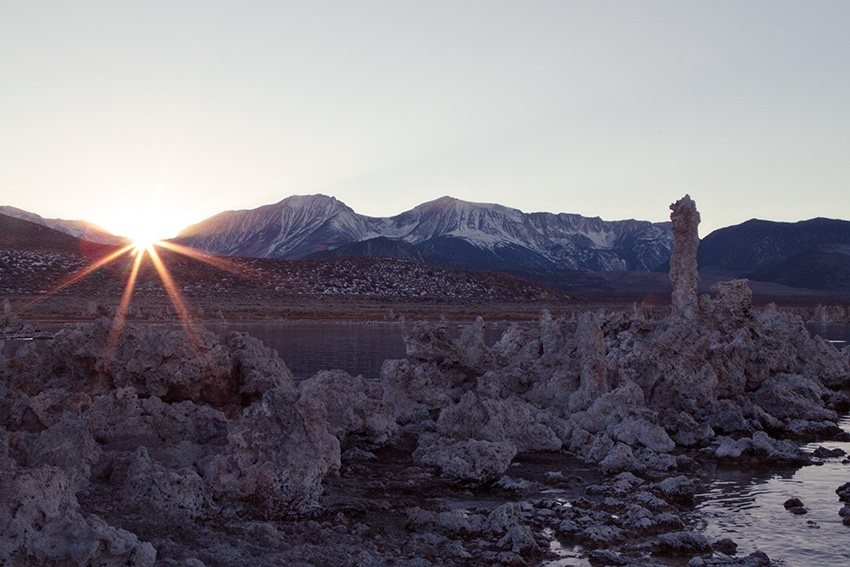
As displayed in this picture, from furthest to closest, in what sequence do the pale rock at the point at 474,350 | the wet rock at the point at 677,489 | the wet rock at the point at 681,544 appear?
the pale rock at the point at 474,350 < the wet rock at the point at 677,489 < the wet rock at the point at 681,544

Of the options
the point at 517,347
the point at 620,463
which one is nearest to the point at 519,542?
the point at 620,463

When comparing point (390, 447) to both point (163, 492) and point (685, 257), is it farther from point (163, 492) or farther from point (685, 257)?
point (685, 257)

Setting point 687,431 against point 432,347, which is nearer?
point 687,431

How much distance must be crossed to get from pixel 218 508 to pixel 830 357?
23.6 metres

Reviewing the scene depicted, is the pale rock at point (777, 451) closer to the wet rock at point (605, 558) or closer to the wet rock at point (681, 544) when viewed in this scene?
the wet rock at point (681, 544)

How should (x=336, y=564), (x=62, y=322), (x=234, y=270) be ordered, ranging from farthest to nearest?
(x=234, y=270), (x=62, y=322), (x=336, y=564)

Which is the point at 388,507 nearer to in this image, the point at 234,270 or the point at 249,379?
the point at 249,379

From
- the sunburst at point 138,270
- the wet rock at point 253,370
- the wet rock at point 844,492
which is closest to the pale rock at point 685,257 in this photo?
the wet rock at point 844,492

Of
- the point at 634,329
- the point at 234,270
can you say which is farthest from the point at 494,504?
the point at 234,270

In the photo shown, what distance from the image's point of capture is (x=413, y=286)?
117 meters

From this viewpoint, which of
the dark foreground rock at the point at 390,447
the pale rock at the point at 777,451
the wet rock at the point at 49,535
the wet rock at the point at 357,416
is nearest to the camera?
the wet rock at the point at 49,535

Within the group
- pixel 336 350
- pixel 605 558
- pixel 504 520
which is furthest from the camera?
pixel 336 350

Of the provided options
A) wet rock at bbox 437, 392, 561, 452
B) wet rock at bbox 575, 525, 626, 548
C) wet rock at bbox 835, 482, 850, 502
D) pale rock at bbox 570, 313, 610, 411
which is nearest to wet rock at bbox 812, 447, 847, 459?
wet rock at bbox 835, 482, 850, 502

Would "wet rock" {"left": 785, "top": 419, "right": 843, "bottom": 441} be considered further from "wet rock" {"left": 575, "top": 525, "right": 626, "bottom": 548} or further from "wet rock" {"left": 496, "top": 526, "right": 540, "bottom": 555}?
"wet rock" {"left": 496, "top": 526, "right": 540, "bottom": 555}
